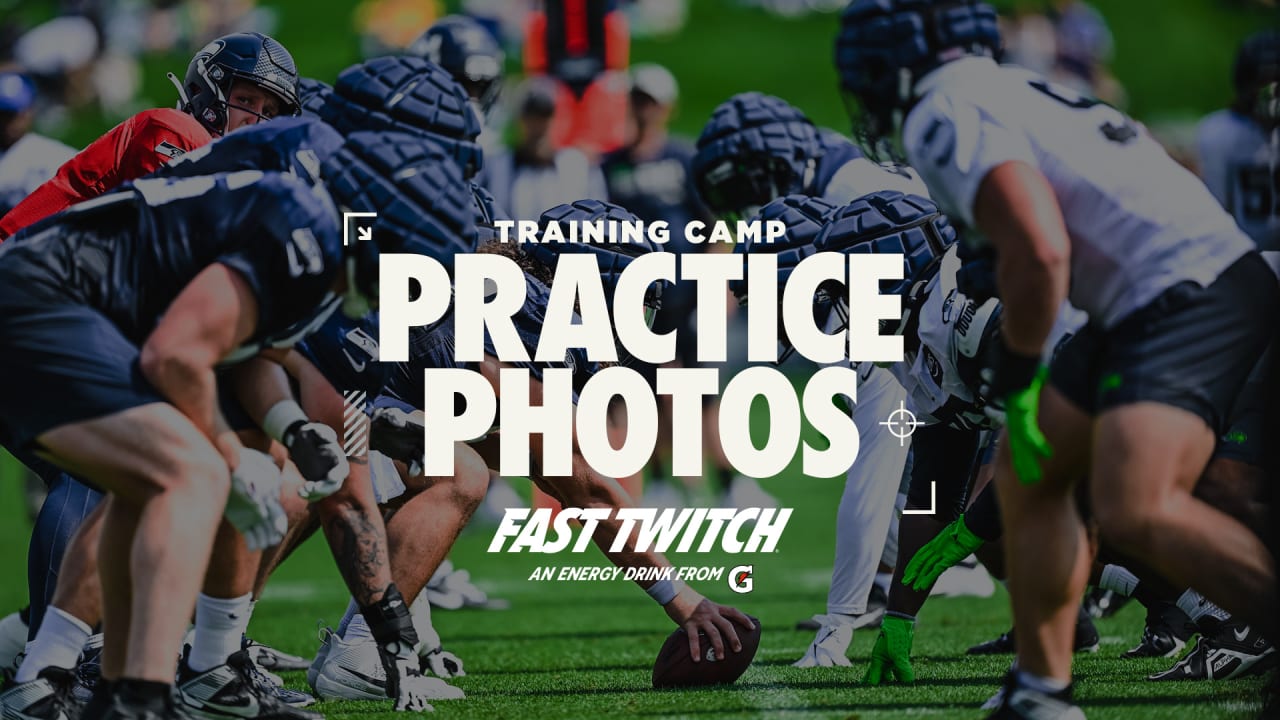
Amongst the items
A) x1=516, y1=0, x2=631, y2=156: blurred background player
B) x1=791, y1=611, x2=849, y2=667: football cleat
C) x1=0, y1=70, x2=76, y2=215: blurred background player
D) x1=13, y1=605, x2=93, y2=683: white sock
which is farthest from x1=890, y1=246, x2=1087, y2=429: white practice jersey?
x1=516, y1=0, x2=631, y2=156: blurred background player

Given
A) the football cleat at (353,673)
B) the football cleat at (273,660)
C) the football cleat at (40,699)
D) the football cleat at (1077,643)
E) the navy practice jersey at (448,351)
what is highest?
the navy practice jersey at (448,351)

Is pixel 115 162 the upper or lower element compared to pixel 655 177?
upper

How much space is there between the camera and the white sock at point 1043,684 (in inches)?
154

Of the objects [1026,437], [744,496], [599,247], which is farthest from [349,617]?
[744,496]

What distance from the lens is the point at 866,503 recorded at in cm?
601

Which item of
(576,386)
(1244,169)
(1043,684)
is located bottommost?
(1043,684)

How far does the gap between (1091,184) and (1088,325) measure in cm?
37

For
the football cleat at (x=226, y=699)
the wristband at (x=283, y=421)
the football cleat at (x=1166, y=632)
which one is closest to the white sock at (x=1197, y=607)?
the football cleat at (x=1166, y=632)

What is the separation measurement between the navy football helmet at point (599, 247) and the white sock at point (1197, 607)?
2.19m

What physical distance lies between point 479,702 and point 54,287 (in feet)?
6.56

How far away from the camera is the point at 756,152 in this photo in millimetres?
6781

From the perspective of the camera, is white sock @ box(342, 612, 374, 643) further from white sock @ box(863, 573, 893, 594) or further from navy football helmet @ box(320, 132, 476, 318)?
white sock @ box(863, 573, 893, 594)

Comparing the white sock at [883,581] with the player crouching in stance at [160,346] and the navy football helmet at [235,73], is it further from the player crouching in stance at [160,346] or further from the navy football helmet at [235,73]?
the player crouching in stance at [160,346]

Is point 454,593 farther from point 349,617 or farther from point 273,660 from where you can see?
point 349,617
